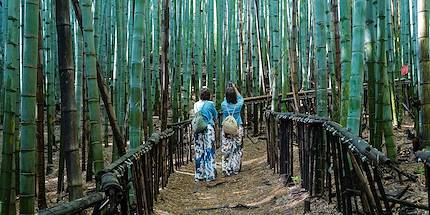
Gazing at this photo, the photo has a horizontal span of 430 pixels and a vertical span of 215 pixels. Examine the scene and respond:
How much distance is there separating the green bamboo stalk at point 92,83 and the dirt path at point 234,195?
154 cm

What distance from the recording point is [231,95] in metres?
5.99

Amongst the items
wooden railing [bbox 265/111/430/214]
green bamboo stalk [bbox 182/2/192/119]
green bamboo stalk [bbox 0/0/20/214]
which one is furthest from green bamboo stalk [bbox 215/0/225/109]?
green bamboo stalk [bbox 0/0/20/214]

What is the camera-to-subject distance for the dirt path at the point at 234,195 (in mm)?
4008

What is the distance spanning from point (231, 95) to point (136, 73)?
2.89m

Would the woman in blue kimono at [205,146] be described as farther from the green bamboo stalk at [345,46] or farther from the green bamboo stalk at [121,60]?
the green bamboo stalk at [345,46]

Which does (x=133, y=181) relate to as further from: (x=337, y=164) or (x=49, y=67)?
(x=49, y=67)

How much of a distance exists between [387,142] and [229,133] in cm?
254

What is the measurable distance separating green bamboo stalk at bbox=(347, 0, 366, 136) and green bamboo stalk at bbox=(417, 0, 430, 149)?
19.4 inches

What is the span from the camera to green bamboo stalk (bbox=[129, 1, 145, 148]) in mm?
→ 3088

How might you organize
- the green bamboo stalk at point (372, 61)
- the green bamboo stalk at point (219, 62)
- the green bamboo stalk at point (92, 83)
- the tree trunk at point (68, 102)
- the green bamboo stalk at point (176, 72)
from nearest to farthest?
the tree trunk at point (68, 102) → the green bamboo stalk at point (92, 83) → the green bamboo stalk at point (372, 61) → the green bamboo stalk at point (176, 72) → the green bamboo stalk at point (219, 62)

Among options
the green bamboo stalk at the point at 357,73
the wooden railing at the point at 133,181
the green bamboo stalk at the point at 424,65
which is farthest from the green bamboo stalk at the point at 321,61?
the wooden railing at the point at 133,181

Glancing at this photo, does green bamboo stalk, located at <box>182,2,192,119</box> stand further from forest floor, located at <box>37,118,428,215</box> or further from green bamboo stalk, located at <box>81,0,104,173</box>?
green bamboo stalk, located at <box>81,0,104,173</box>

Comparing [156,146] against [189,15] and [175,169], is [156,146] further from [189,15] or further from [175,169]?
[189,15]

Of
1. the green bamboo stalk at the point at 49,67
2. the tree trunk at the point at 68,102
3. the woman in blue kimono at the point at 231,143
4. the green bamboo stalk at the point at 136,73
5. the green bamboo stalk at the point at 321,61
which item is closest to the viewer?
the tree trunk at the point at 68,102
